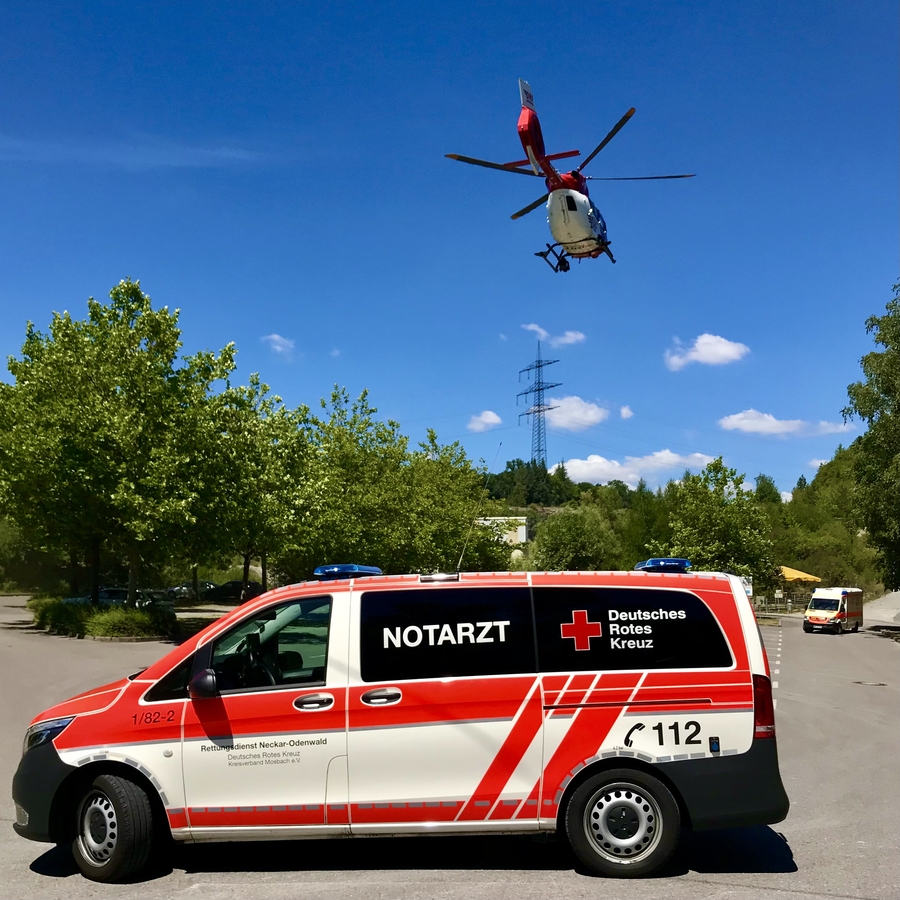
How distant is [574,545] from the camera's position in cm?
7831

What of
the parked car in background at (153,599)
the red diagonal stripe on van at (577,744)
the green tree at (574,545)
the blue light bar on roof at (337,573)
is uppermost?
the green tree at (574,545)

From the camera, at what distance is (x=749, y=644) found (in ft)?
19.7

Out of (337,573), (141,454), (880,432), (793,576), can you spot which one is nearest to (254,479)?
(141,454)

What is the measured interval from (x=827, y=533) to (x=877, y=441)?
4378 cm

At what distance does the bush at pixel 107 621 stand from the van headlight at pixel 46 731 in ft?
68.2

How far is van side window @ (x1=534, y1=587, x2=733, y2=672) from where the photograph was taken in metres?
5.93

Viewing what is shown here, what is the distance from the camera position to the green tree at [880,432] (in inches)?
1533

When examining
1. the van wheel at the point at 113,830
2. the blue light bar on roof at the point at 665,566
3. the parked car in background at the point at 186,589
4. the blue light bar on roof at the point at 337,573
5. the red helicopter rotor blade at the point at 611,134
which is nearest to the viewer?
the van wheel at the point at 113,830

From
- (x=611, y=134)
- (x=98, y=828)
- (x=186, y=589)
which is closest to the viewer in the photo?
(x=98, y=828)

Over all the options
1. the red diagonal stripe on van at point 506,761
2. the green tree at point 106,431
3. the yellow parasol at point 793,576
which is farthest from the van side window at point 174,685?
the yellow parasol at point 793,576

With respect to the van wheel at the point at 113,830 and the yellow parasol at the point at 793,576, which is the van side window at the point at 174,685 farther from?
the yellow parasol at the point at 793,576

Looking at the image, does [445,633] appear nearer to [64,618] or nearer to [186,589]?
[64,618]

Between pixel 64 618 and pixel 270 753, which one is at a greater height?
pixel 270 753

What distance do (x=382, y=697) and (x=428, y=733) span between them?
0.39 meters
